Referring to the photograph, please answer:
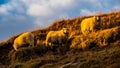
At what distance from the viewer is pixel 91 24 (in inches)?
1813

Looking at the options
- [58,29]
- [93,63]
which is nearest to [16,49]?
[58,29]

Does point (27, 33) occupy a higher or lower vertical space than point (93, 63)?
higher

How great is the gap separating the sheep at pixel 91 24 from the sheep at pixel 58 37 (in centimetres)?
174

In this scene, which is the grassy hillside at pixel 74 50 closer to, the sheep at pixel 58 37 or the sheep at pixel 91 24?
the sheep at pixel 91 24

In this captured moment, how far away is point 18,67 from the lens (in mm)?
40250

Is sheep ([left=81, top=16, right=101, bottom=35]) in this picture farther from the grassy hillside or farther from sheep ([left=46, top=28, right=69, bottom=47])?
sheep ([left=46, top=28, right=69, bottom=47])

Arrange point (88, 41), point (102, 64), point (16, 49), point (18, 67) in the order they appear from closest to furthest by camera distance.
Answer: point (102, 64)
point (18, 67)
point (88, 41)
point (16, 49)

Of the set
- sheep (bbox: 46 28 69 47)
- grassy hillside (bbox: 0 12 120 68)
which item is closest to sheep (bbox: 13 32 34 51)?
grassy hillside (bbox: 0 12 120 68)

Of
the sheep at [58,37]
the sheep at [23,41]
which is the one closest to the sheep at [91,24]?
the sheep at [58,37]

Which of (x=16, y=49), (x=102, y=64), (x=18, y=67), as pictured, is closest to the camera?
(x=102, y=64)

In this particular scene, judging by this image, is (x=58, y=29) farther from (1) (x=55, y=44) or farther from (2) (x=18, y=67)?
(2) (x=18, y=67)

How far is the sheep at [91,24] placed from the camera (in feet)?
151

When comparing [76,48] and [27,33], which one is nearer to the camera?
[76,48]

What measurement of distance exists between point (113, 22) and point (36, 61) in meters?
10.3
